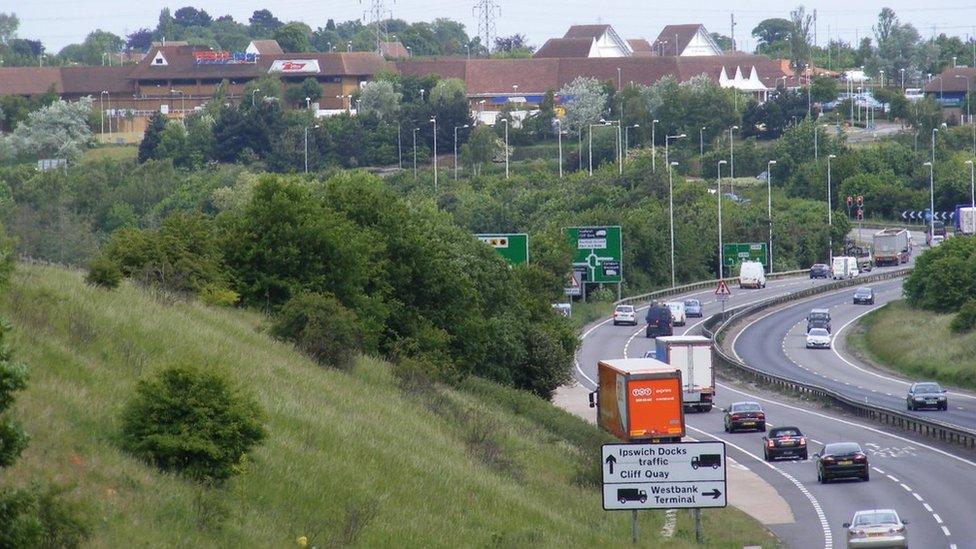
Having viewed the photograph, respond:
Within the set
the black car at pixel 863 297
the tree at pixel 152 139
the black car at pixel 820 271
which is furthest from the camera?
the tree at pixel 152 139

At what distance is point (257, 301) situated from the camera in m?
44.9

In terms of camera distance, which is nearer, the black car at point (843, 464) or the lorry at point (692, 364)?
the black car at point (843, 464)

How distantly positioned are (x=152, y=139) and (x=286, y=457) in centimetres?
13707

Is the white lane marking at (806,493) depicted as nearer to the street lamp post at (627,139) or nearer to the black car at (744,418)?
the black car at (744,418)

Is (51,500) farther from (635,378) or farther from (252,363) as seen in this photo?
(635,378)

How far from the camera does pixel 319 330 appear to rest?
125 feet

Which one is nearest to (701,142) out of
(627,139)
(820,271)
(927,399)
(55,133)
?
(627,139)

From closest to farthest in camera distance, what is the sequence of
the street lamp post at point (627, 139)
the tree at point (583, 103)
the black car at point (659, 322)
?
the black car at point (659, 322) < the street lamp post at point (627, 139) < the tree at point (583, 103)

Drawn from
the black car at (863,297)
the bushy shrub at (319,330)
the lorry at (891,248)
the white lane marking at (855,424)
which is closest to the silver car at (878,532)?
the bushy shrub at (319,330)

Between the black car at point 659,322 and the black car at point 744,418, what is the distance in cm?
2937

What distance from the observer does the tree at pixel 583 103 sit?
169125 millimetres

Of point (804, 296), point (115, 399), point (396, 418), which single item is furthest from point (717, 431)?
point (804, 296)

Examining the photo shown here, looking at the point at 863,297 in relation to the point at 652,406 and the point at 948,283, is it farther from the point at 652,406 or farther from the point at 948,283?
the point at 652,406

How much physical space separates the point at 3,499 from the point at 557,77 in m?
185
